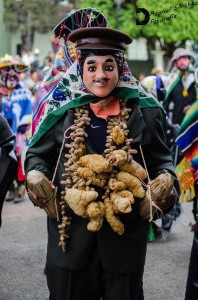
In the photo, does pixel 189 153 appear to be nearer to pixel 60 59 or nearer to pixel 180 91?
pixel 60 59

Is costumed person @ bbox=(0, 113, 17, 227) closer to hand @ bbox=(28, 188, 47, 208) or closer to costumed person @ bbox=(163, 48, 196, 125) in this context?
hand @ bbox=(28, 188, 47, 208)

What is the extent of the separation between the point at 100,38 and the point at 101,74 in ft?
0.59

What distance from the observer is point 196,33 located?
454 cm

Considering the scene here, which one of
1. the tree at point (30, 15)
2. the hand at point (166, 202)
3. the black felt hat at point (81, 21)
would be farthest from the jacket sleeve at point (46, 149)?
the tree at point (30, 15)

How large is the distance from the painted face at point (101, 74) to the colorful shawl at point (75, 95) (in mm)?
50

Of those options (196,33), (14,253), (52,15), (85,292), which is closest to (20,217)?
(14,253)

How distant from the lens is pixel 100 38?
308 cm

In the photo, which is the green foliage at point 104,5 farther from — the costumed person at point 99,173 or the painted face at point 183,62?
the painted face at point 183,62

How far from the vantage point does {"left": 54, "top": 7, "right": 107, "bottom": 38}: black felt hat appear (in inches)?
159

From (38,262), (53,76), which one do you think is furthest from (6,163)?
(38,262)

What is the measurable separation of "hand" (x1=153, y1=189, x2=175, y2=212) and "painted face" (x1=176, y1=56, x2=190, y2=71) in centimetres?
623

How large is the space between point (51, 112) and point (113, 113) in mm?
349

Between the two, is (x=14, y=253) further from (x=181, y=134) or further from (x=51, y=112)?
(x=51, y=112)

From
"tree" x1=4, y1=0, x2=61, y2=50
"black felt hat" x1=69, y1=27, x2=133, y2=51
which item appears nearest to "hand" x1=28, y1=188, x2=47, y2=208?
"black felt hat" x1=69, y1=27, x2=133, y2=51
